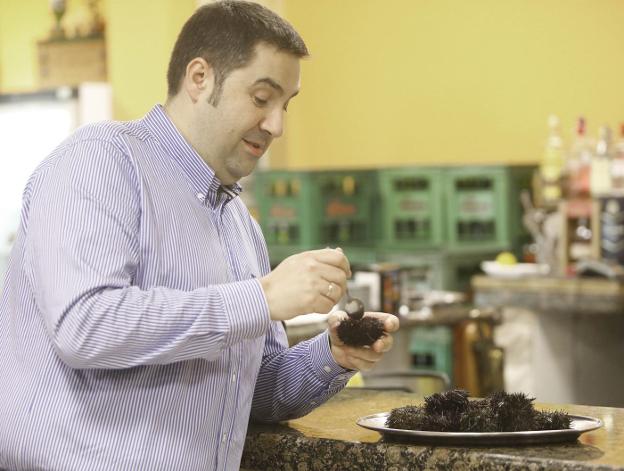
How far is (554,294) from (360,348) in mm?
3352

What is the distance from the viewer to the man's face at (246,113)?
1.77 metres

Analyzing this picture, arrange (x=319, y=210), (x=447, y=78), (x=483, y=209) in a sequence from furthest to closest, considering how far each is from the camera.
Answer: (x=447, y=78) < (x=319, y=210) < (x=483, y=209)

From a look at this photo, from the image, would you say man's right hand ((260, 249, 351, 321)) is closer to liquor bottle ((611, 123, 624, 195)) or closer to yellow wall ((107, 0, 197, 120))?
liquor bottle ((611, 123, 624, 195))

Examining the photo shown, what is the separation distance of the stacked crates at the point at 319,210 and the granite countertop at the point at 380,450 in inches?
229

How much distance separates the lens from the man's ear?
1.78m

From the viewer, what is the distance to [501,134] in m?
8.36

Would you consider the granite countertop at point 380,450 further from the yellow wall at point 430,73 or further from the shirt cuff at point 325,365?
the yellow wall at point 430,73

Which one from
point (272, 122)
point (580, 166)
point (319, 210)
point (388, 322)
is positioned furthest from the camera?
point (319, 210)

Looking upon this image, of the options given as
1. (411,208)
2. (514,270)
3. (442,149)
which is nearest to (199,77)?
(514,270)

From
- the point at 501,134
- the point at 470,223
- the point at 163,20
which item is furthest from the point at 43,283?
the point at 501,134

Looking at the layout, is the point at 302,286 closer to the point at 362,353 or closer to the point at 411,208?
the point at 362,353

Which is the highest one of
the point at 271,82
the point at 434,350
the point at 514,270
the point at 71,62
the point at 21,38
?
the point at 21,38

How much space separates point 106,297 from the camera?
5.05 feet

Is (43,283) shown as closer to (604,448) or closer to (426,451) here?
(426,451)
